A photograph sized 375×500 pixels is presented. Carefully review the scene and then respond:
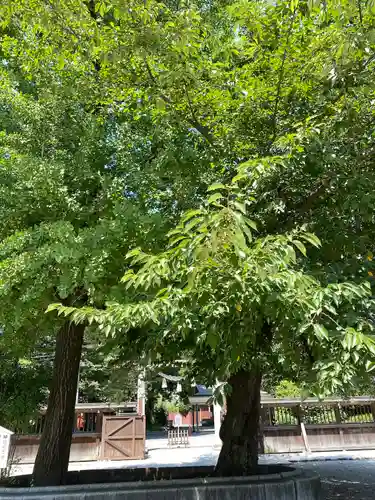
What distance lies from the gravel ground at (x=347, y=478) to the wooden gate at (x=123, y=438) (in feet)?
21.2

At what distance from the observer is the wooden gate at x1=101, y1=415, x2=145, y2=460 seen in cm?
1556

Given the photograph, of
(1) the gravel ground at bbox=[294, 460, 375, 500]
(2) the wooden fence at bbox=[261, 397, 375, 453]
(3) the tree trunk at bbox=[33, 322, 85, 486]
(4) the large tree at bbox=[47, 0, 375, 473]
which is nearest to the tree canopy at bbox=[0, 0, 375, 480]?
(4) the large tree at bbox=[47, 0, 375, 473]

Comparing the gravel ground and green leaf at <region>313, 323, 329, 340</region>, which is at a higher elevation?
green leaf at <region>313, 323, 329, 340</region>

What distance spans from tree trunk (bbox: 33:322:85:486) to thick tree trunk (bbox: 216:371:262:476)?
2.52m

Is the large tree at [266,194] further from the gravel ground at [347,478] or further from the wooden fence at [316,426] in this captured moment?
the wooden fence at [316,426]

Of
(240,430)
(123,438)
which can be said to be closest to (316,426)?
(123,438)

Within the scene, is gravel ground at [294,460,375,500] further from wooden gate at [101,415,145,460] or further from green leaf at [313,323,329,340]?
wooden gate at [101,415,145,460]

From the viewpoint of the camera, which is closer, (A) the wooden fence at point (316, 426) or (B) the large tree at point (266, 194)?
(B) the large tree at point (266, 194)

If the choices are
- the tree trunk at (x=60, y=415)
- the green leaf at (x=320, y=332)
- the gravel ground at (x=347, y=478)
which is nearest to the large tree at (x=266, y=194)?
the green leaf at (x=320, y=332)

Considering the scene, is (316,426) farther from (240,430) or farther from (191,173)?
(191,173)

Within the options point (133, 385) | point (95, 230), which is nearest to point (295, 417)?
point (133, 385)

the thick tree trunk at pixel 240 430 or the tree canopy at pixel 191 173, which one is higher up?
the tree canopy at pixel 191 173

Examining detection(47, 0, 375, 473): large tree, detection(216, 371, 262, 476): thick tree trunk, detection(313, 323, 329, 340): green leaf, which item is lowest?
detection(216, 371, 262, 476): thick tree trunk

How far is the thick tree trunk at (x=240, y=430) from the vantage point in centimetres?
608
